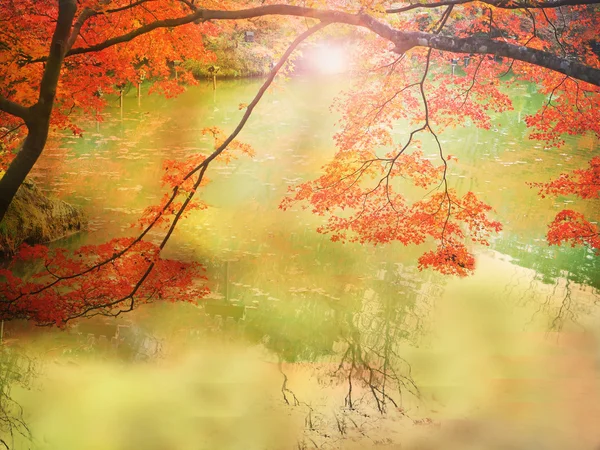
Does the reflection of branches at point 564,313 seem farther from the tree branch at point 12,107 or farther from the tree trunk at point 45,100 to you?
the tree branch at point 12,107

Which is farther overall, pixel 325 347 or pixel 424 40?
pixel 325 347

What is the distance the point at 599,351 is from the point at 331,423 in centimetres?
400

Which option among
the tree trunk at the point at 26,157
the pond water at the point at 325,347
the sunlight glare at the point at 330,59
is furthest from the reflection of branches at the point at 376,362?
the sunlight glare at the point at 330,59

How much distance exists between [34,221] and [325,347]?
221 inches

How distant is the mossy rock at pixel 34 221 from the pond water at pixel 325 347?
44cm

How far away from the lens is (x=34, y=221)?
9.29m

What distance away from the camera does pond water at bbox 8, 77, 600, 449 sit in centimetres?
566

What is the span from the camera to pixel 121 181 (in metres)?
12.7

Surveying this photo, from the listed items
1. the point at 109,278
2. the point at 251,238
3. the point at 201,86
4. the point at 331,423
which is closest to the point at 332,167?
the point at 251,238

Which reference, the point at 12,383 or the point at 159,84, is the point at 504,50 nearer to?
the point at 12,383

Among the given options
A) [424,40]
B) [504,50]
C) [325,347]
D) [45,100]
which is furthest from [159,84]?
[504,50]

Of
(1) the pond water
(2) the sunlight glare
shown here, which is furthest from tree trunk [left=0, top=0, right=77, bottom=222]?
(2) the sunlight glare

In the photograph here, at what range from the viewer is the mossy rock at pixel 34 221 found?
28.9ft

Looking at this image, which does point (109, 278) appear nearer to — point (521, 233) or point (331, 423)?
point (331, 423)
